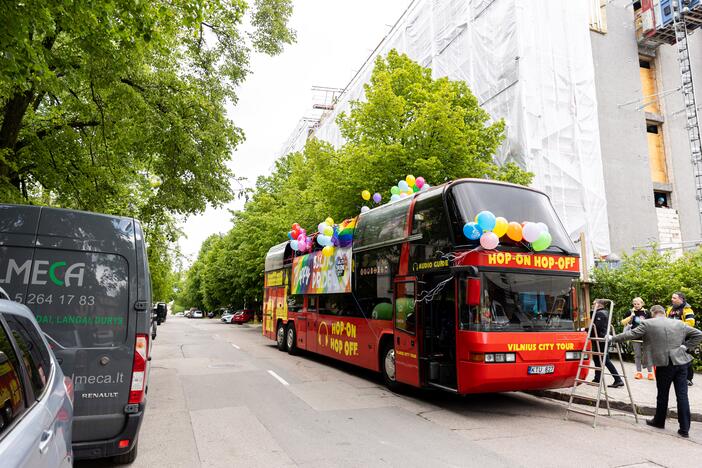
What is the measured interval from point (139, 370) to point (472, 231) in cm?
509

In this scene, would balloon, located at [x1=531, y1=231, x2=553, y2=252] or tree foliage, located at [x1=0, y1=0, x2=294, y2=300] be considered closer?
balloon, located at [x1=531, y1=231, x2=553, y2=252]

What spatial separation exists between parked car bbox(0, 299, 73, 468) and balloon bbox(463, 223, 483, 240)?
19.2ft

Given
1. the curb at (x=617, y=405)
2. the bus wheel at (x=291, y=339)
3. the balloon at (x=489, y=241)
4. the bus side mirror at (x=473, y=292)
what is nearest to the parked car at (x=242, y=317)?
the bus wheel at (x=291, y=339)

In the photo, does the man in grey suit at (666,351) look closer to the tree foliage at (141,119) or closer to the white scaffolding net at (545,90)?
the tree foliage at (141,119)

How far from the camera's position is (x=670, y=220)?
25141 millimetres

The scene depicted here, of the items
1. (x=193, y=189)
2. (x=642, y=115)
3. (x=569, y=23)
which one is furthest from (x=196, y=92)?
(x=642, y=115)

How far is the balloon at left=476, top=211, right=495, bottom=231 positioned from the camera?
743 cm

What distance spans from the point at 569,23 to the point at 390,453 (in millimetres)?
23191

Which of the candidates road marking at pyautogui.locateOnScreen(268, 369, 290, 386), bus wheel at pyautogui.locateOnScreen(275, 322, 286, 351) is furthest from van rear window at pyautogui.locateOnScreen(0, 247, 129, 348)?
bus wheel at pyautogui.locateOnScreen(275, 322, 286, 351)

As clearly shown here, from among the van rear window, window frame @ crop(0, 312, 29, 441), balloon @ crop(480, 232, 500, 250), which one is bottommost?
window frame @ crop(0, 312, 29, 441)

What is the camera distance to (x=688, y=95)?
80.1 feet

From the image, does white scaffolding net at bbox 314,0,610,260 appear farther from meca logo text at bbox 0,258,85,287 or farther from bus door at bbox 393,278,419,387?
meca logo text at bbox 0,258,85,287

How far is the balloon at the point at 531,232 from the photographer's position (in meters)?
7.72

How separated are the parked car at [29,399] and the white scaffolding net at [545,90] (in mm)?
19391
